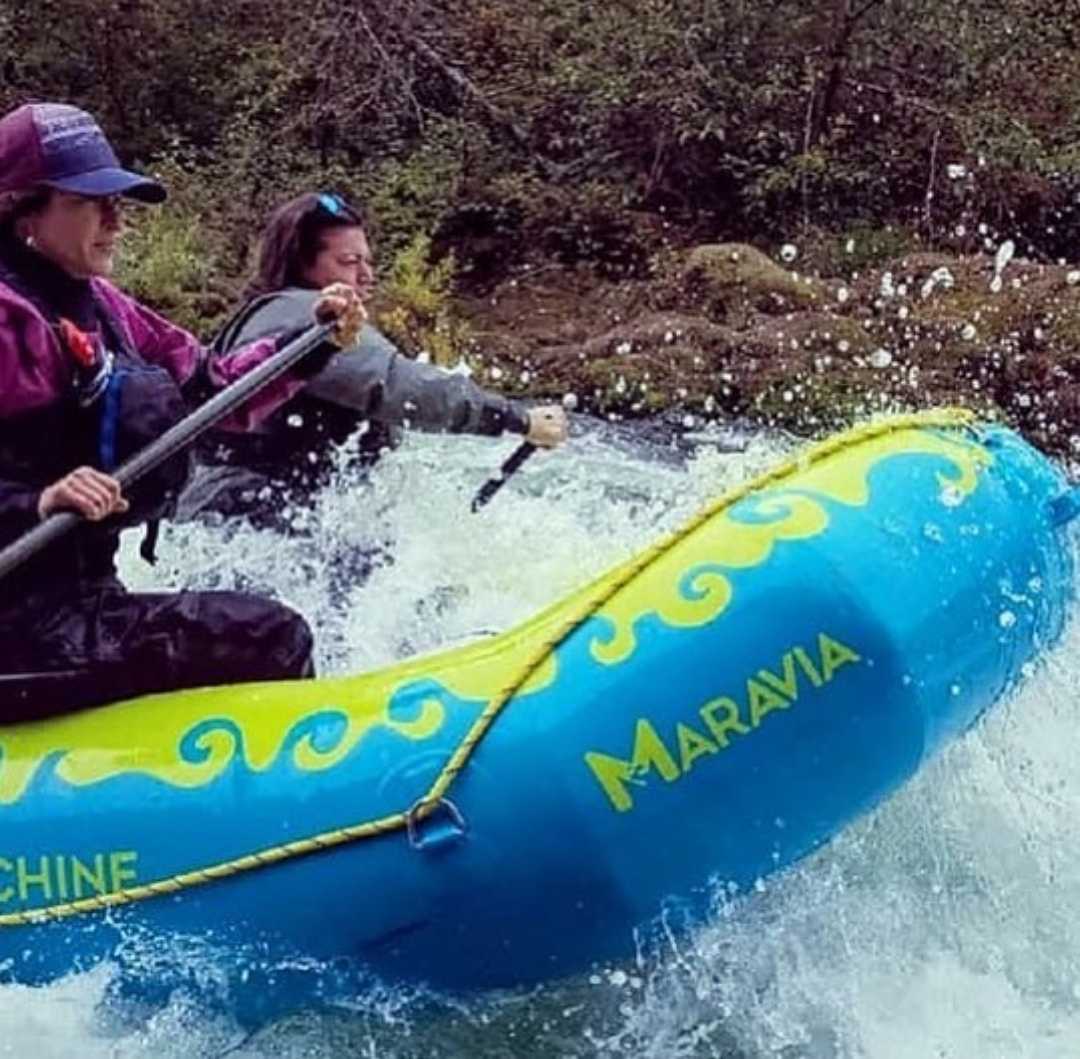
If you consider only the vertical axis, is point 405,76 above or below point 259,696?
below

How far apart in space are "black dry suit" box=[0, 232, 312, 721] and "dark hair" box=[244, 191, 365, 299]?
0.76 m

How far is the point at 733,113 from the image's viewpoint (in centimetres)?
1075

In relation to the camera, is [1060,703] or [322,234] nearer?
[1060,703]

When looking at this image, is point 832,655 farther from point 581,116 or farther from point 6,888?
point 581,116

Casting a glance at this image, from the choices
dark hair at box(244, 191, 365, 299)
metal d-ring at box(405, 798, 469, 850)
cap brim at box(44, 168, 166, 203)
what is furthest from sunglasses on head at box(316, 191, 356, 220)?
metal d-ring at box(405, 798, 469, 850)

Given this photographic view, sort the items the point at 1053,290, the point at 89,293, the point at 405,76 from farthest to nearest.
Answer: the point at 405,76 < the point at 1053,290 < the point at 89,293

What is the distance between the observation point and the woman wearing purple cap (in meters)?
3.38

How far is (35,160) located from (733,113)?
7.73 metres

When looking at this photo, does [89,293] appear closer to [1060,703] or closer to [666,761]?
[666,761]

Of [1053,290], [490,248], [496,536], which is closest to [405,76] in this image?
[490,248]

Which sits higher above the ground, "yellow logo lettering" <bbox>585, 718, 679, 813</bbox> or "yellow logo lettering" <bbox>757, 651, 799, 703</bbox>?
"yellow logo lettering" <bbox>757, 651, 799, 703</bbox>

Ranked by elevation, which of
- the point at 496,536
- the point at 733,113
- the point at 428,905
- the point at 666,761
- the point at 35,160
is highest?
the point at 35,160

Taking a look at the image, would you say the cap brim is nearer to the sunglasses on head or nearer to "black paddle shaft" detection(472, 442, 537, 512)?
the sunglasses on head

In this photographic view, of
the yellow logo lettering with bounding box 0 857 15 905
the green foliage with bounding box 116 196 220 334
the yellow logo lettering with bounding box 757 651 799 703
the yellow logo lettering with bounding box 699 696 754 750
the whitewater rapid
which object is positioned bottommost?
the green foliage with bounding box 116 196 220 334
